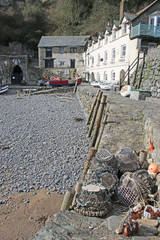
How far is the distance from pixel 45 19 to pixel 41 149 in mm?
51006

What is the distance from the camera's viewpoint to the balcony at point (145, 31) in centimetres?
1893

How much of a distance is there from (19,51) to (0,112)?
34246 mm

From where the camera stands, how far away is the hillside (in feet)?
154

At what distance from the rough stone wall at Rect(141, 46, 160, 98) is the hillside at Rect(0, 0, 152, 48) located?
31.7 m

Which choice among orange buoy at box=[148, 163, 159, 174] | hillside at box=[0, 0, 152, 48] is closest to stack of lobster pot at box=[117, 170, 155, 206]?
orange buoy at box=[148, 163, 159, 174]

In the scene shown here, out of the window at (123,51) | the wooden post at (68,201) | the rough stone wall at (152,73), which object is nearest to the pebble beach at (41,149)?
the wooden post at (68,201)

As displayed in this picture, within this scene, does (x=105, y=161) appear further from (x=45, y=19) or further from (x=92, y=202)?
(x=45, y=19)

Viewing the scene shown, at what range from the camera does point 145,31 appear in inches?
761

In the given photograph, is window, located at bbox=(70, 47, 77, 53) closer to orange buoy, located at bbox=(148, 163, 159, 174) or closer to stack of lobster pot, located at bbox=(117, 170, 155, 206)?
orange buoy, located at bbox=(148, 163, 159, 174)

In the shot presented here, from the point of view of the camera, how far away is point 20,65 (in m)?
34.9

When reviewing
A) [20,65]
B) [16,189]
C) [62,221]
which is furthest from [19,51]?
[62,221]

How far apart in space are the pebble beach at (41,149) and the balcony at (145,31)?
10.0 m

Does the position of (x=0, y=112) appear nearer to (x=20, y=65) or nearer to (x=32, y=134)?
(x=32, y=134)

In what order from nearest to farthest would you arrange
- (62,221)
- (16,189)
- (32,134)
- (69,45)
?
1. (62,221)
2. (16,189)
3. (32,134)
4. (69,45)
